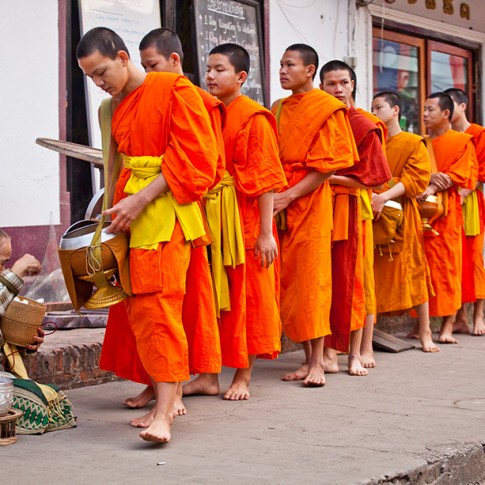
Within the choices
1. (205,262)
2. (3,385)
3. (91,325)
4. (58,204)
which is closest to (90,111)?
(58,204)

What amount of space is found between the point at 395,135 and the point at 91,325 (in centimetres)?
247

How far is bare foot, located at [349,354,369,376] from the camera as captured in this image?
622 cm

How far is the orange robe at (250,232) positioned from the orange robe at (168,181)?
849 millimetres

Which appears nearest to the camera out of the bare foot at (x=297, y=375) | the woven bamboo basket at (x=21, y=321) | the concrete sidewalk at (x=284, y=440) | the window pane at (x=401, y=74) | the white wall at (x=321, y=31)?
the concrete sidewalk at (x=284, y=440)

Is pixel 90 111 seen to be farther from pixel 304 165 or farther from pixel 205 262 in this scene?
pixel 205 262

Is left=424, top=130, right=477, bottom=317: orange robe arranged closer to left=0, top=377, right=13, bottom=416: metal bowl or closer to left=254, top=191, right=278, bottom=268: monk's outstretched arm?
left=254, top=191, right=278, bottom=268: monk's outstretched arm

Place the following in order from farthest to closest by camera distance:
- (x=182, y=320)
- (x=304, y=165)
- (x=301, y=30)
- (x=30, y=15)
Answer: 1. (x=301, y=30)
2. (x=30, y=15)
3. (x=304, y=165)
4. (x=182, y=320)

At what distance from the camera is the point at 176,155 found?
430 cm

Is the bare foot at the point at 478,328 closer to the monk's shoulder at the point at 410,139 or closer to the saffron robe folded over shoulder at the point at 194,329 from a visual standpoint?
the monk's shoulder at the point at 410,139

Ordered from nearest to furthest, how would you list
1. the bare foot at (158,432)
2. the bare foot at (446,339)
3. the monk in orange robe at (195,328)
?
the bare foot at (158,432), the monk in orange robe at (195,328), the bare foot at (446,339)

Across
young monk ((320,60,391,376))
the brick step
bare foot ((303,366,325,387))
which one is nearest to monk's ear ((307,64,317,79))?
young monk ((320,60,391,376))

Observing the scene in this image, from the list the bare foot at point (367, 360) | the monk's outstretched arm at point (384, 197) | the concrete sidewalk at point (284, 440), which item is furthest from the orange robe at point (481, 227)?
the concrete sidewalk at point (284, 440)

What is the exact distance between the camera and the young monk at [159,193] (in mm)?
4250

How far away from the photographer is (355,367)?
Answer: 6.24 metres
